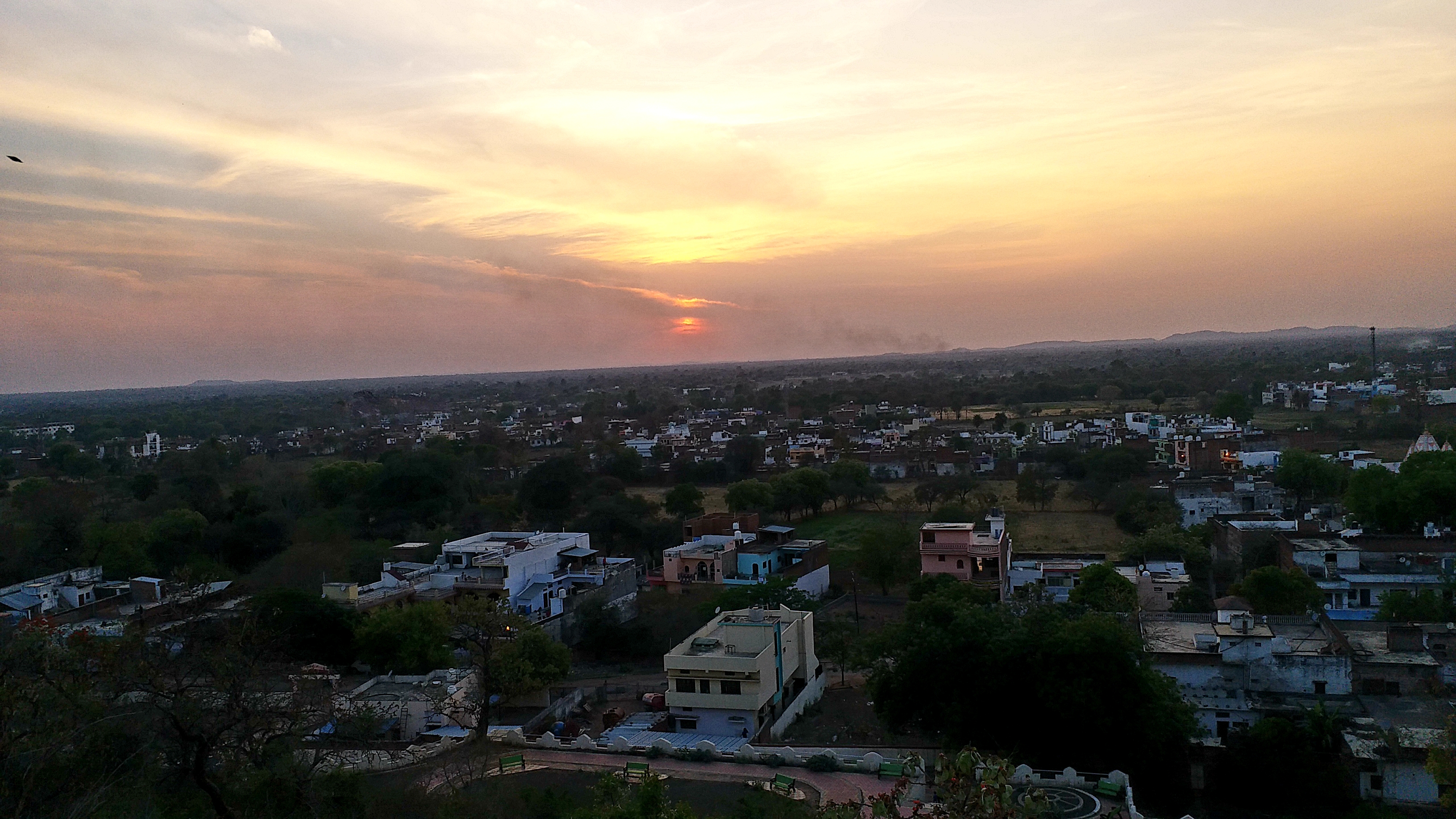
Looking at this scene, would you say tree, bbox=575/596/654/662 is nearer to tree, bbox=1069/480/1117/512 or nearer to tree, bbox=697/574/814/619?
tree, bbox=697/574/814/619

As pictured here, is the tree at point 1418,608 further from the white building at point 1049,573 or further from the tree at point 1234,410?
the tree at point 1234,410

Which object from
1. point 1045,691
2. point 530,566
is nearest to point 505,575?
point 530,566

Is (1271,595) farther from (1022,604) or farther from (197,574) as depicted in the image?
(197,574)

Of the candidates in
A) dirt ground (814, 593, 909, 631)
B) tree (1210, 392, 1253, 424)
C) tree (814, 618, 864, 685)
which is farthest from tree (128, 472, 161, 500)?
tree (1210, 392, 1253, 424)

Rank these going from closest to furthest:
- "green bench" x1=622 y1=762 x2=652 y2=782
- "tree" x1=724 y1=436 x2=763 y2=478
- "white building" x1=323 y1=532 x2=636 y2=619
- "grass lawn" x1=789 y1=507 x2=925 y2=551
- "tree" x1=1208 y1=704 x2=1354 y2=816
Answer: "green bench" x1=622 y1=762 x2=652 y2=782 → "tree" x1=1208 y1=704 x2=1354 y2=816 → "white building" x1=323 y1=532 x2=636 y2=619 → "grass lawn" x1=789 y1=507 x2=925 y2=551 → "tree" x1=724 y1=436 x2=763 y2=478

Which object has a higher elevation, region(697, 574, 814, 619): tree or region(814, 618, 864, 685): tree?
region(697, 574, 814, 619): tree

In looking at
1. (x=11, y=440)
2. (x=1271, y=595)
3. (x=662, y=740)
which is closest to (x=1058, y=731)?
(x=662, y=740)

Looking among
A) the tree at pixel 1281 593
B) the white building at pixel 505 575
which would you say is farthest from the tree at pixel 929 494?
the tree at pixel 1281 593
